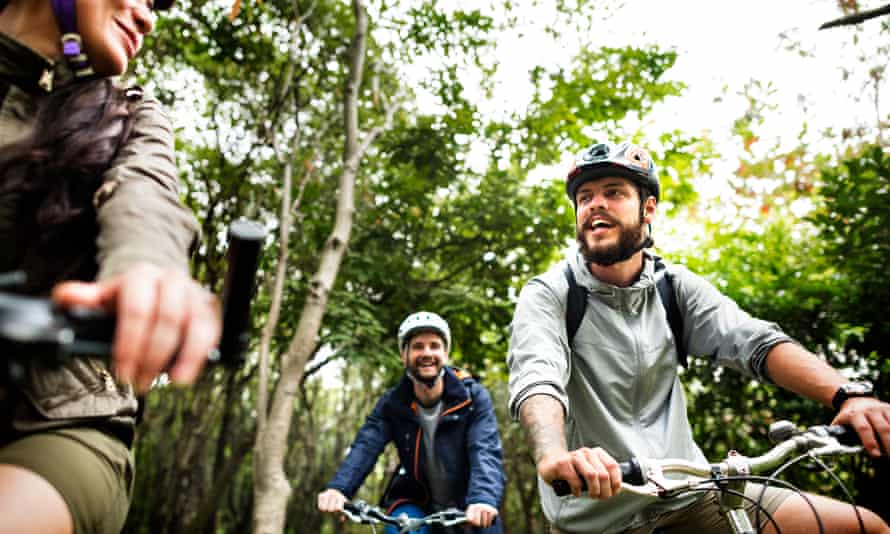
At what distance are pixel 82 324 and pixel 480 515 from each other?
159 inches

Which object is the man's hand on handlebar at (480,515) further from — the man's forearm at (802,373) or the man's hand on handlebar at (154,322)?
the man's hand on handlebar at (154,322)

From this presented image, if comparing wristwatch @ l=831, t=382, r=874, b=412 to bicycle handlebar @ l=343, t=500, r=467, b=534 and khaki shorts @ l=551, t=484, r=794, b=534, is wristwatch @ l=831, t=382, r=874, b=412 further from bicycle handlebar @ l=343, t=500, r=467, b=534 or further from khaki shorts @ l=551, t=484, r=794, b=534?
bicycle handlebar @ l=343, t=500, r=467, b=534

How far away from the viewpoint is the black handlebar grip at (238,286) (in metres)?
0.79

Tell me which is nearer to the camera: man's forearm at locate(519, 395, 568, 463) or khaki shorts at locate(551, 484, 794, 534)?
man's forearm at locate(519, 395, 568, 463)

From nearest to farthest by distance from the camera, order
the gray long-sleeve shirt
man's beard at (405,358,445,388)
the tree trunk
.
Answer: the gray long-sleeve shirt → man's beard at (405,358,445,388) → the tree trunk

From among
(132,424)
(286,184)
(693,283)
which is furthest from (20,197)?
(286,184)

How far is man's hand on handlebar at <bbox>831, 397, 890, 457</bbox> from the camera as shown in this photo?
2.10 meters

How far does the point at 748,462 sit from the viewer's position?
7.25 ft

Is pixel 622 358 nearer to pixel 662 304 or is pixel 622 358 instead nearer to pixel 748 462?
pixel 662 304

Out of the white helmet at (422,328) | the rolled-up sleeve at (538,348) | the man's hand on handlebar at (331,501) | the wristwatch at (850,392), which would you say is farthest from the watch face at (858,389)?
the white helmet at (422,328)

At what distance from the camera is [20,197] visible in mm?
1240

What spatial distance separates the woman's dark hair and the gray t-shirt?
4232 mm

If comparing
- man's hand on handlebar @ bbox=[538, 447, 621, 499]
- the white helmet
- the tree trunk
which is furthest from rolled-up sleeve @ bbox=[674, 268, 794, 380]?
the tree trunk

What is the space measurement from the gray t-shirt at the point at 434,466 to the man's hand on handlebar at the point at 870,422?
11.4 feet
